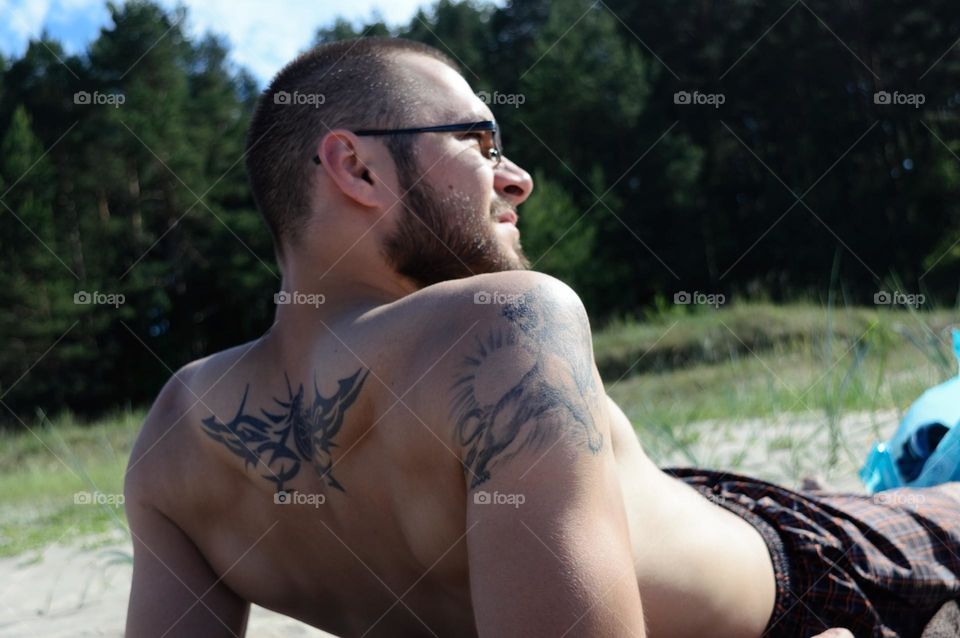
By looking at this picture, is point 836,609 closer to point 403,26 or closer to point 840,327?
point 840,327

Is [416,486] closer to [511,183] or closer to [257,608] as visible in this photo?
[511,183]

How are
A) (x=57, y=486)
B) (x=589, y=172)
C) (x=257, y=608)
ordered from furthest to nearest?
(x=589, y=172) → (x=57, y=486) → (x=257, y=608)

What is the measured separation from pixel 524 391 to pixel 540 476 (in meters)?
0.12

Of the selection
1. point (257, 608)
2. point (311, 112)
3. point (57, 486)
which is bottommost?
point (57, 486)

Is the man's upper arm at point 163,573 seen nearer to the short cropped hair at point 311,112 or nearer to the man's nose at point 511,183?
the short cropped hair at point 311,112

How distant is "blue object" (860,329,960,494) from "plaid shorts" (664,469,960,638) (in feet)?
1.00

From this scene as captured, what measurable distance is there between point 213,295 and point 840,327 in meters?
19.5

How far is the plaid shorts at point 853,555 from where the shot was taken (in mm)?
A: 1769

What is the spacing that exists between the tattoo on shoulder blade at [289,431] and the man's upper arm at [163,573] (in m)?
0.16

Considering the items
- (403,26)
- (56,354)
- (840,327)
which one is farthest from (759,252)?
(56,354)

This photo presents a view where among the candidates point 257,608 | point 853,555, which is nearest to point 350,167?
point 853,555

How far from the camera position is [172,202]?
27.1 metres

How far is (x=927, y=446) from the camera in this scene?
8.23 ft

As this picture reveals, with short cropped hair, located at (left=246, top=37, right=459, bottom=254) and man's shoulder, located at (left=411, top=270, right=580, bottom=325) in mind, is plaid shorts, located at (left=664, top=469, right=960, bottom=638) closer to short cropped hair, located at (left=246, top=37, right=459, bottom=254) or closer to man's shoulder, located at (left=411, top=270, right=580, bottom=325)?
man's shoulder, located at (left=411, top=270, right=580, bottom=325)
